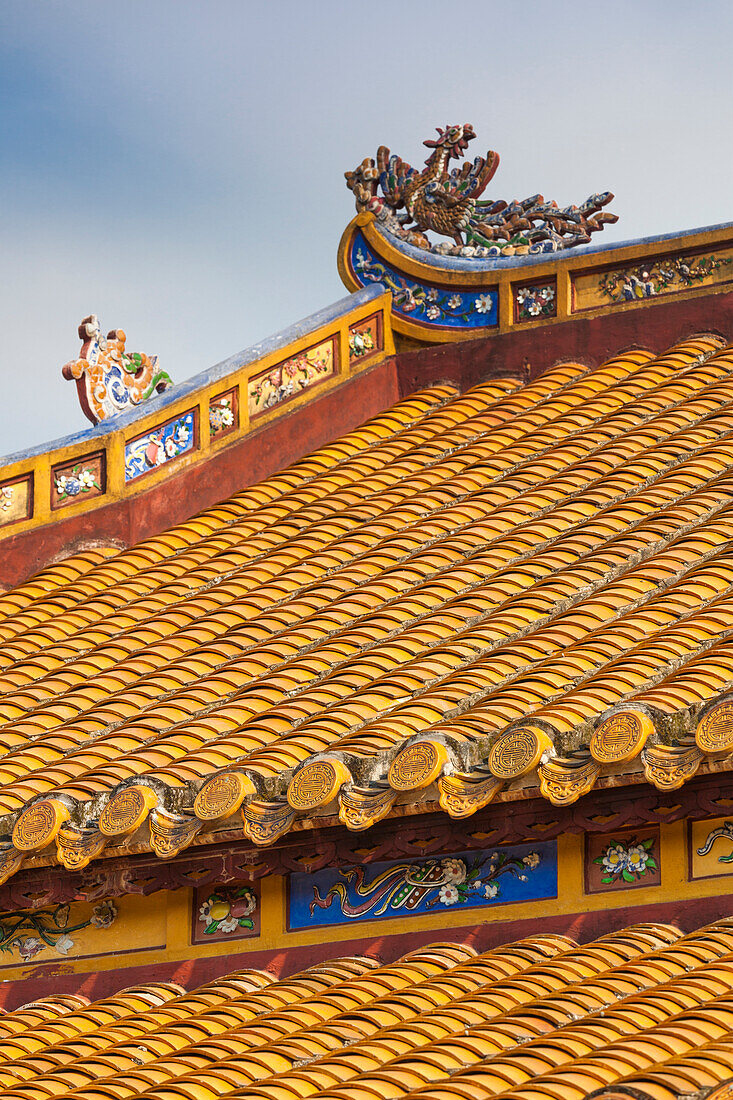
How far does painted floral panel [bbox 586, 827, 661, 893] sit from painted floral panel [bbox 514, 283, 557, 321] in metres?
4.85

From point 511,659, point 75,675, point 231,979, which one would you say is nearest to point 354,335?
point 75,675

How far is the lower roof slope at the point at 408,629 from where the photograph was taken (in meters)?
6.23

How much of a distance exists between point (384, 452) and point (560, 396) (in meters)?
1.00

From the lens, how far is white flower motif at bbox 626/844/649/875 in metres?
6.19

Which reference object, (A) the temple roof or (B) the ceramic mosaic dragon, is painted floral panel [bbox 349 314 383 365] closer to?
(B) the ceramic mosaic dragon

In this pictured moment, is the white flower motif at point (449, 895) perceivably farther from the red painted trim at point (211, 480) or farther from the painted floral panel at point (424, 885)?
the red painted trim at point (211, 480)

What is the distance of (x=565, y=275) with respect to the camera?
1052 centimetres

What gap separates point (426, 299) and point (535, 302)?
754 mm

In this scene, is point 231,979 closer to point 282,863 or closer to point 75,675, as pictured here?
point 282,863

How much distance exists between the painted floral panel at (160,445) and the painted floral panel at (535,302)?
1.96 m

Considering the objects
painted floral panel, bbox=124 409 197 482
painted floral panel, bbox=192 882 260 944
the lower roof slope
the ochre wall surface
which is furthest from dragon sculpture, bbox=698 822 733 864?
painted floral panel, bbox=124 409 197 482

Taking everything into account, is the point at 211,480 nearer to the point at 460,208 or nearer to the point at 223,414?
the point at 223,414

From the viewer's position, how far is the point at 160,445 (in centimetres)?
1030

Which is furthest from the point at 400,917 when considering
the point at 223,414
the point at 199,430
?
the point at 223,414
